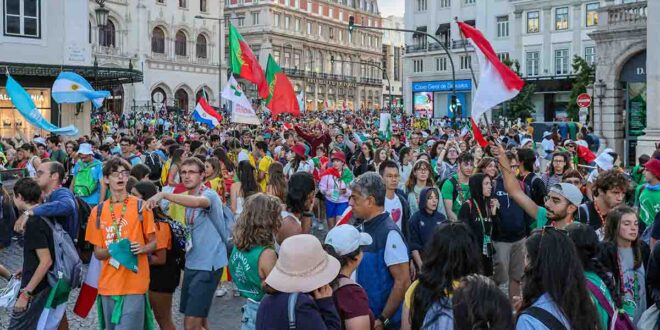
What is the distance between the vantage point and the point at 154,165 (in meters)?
12.3

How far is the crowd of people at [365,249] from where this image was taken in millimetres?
3510

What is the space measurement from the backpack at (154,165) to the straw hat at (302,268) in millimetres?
9001

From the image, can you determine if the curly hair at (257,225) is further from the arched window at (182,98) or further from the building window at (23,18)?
the arched window at (182,98)

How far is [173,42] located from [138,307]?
5512 centimetres

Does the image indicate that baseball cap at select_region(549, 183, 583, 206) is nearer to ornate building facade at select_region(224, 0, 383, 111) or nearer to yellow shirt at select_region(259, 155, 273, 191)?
yellow shirt at select_region(259, 155, 273, 191)

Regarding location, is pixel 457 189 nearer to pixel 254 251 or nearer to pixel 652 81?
pixel 254 251

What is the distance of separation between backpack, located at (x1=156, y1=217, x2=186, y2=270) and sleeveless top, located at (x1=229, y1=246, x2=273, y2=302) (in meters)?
1.38

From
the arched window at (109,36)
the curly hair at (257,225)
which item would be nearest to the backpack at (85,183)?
the curly hair at (257,225)

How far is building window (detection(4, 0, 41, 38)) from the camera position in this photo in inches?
875

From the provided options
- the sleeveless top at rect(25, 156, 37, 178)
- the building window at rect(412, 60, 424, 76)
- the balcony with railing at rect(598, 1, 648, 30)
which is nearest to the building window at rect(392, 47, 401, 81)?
the building window at rect(412, 60, 424, 76)

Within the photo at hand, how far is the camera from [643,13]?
23953 millimetres

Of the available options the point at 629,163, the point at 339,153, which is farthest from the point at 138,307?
the point at 629,163

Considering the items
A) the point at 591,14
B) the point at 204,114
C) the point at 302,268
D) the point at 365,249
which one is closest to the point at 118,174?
the point at 365,249

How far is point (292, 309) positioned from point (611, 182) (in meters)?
Answer: 3.69
